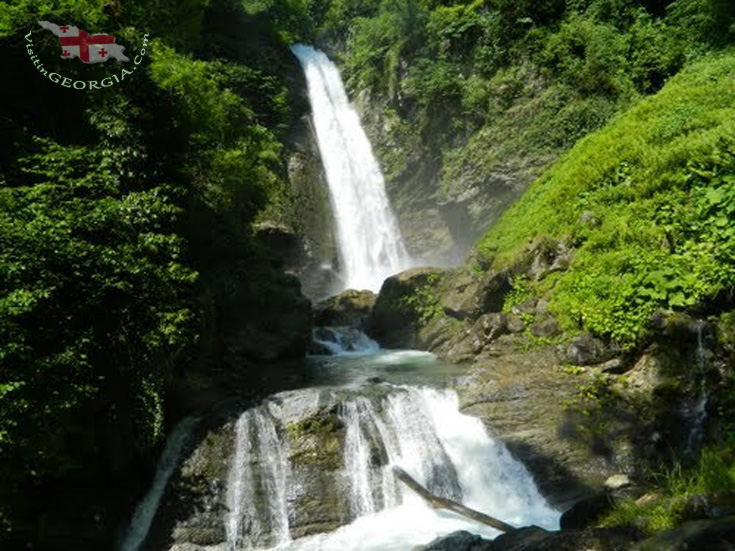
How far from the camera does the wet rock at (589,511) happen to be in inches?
234

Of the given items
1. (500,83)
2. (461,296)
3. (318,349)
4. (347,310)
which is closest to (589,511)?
(461,296)

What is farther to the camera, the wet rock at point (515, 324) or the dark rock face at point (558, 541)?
the wet rock at point (515, 324)

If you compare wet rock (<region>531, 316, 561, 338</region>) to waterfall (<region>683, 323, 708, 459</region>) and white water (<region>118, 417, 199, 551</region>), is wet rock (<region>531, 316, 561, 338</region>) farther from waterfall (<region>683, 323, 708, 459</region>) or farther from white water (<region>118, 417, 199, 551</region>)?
white water (<region>118, 417, 199, 551</region>)

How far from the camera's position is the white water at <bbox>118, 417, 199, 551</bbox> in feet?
26.1

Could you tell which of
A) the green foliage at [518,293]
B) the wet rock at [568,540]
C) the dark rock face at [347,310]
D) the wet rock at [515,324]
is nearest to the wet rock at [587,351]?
the wet rock at [515,324]

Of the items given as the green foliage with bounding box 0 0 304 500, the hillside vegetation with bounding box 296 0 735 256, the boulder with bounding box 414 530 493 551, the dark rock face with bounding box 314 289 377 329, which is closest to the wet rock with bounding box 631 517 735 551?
the boulder with bounding box 414 530 493 551

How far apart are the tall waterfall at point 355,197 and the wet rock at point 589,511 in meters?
17.6

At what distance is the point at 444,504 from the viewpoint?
823cm

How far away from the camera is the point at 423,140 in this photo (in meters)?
24.9

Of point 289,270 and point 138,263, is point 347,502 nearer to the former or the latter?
point 138,263

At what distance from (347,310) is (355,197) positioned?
8667 millimetres

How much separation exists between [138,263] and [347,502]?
16.5 feet

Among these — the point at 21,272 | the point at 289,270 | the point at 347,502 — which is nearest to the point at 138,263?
the point at 21,272

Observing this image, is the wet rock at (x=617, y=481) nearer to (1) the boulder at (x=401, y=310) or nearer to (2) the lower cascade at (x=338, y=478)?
(2) the lower cascade at (x=338, y=478)
